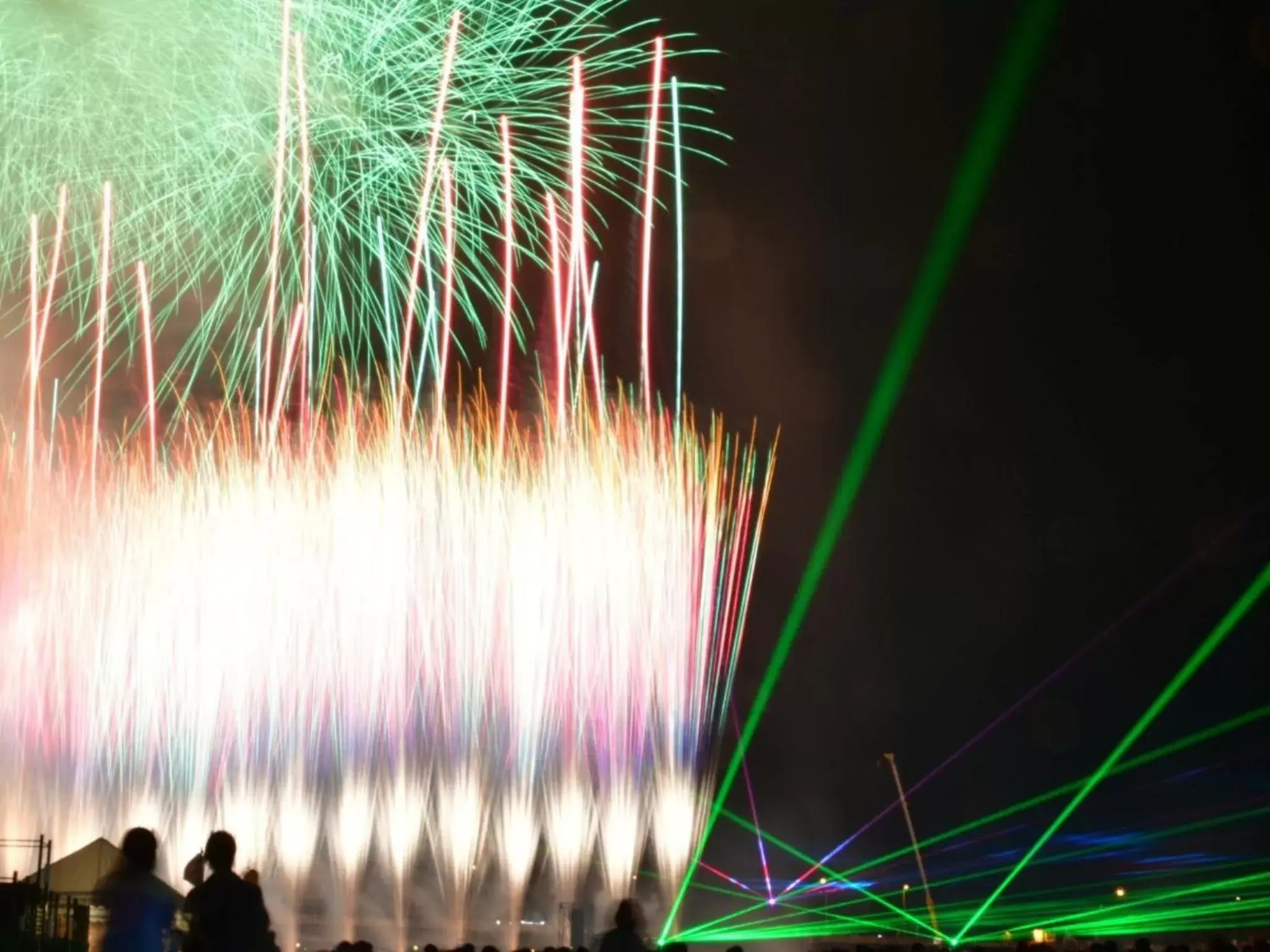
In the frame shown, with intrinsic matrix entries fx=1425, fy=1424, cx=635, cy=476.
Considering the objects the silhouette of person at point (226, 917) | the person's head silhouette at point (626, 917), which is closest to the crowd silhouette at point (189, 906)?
the silhouette of person at point (226, 917)

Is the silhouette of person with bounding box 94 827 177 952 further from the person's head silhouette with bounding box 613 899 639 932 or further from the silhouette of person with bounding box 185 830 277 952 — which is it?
the person's head silhouette with bounding box 613 899 639 932

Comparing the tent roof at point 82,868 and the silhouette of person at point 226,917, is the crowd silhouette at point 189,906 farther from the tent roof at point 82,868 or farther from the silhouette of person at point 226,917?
the tent roof at point 82,868

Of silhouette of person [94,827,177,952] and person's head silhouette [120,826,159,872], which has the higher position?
person's head silhouette [120,826,159,872]

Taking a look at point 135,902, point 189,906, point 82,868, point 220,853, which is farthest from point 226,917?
point 82,868

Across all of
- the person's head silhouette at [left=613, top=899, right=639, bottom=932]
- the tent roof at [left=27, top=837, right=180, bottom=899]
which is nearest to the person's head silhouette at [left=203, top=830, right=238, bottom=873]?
the person's head silhouette at [left=613, top=899, right=639, bottom=932]

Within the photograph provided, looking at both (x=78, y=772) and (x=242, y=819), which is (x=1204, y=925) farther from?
(x=78, y=772)

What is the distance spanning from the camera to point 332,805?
3609 centimetres

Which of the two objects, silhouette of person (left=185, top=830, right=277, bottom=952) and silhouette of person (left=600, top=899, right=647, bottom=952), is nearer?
silhouette of person (left=185, top=830, right=277, bottom=952)

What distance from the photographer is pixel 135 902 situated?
19.1 feet

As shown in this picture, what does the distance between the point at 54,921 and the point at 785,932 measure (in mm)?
28481

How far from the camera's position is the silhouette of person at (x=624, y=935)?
734 cm

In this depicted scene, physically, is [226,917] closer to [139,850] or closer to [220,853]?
[220,853]

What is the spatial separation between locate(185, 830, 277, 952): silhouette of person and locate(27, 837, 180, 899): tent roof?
9.20m

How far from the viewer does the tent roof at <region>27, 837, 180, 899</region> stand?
13984mm
